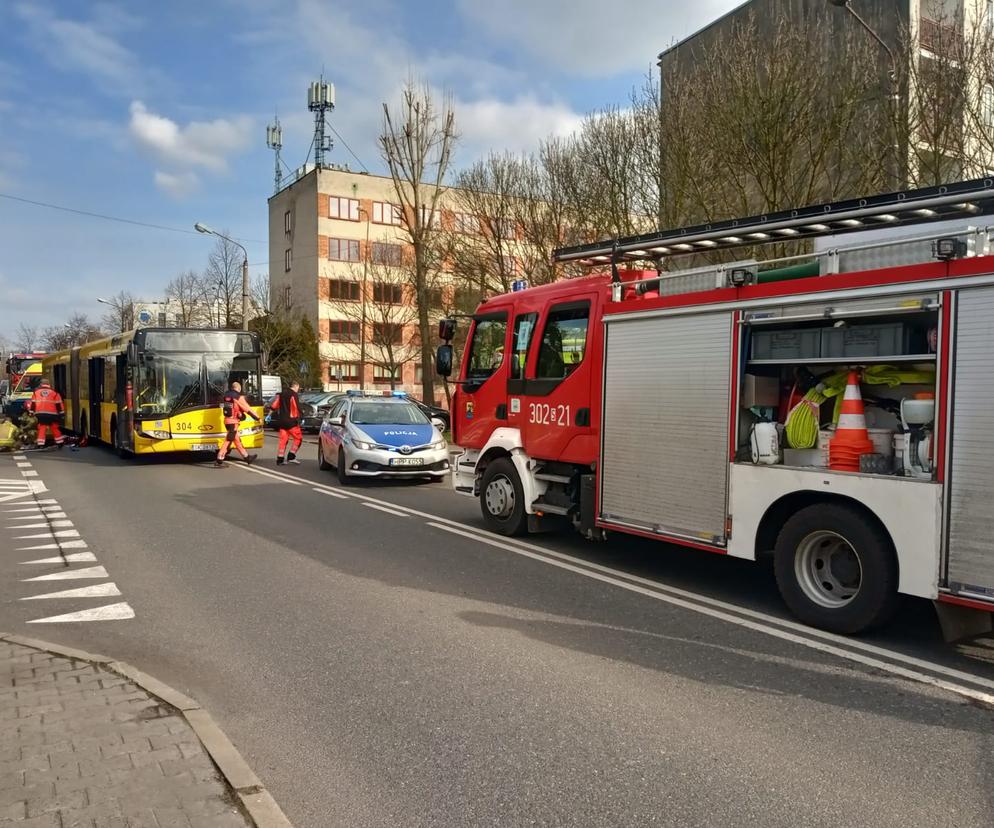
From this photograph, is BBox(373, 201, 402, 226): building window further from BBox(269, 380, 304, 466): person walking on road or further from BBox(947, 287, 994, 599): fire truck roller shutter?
BBox(947, 287, 994, 599): fire truck roller shutter

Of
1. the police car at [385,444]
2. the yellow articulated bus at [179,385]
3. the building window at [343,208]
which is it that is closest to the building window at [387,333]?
the building window at [343,208]

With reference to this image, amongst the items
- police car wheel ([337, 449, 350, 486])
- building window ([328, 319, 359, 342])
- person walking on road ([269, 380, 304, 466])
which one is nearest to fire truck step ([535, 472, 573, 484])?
police car wheel ([337, 449, 350, 486])

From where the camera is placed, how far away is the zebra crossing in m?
6.30

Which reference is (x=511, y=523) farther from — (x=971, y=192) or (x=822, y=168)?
(x=822, y=168)

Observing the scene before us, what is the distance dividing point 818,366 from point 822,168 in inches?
427

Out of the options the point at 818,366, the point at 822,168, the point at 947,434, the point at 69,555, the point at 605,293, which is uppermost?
the point at 822,168

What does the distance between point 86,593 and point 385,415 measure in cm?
855

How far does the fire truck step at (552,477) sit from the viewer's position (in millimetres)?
8266

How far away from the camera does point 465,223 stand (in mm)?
26562

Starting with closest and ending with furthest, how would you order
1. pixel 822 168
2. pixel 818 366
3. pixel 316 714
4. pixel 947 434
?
pixel 316 714 → pixel 947 434 → pixel 818 366 → pixel 822 168

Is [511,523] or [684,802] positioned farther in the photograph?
[511,523]

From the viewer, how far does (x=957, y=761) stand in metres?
3.73

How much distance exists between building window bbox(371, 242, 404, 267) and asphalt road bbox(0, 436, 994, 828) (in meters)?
34.3

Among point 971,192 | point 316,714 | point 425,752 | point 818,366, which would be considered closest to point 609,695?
point 425,752
